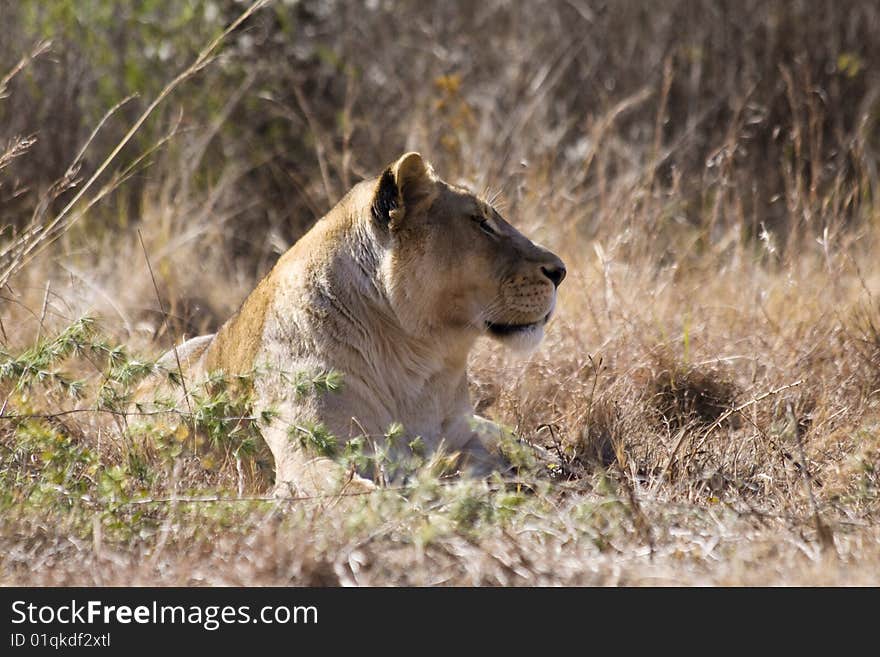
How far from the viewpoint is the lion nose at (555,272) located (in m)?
4.84

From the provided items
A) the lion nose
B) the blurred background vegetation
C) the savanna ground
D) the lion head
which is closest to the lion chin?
the lion head

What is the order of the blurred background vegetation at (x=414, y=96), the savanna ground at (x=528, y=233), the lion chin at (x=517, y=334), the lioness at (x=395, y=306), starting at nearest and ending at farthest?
the savanna ground at (x=528, y=233) < the lioness at (x=395, y=306) < the lion chin at (x=517, y=334) < the blurred background vegetation at (x=414, y=96)

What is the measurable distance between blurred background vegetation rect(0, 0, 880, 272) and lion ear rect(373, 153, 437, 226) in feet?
10.9

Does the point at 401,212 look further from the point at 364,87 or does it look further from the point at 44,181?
the point at 364,87

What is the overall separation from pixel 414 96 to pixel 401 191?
5432mm

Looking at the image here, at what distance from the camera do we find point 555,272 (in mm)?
4875

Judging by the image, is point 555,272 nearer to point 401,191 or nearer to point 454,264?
point 454,264

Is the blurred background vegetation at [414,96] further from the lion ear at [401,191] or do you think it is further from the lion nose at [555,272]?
the lion ear at [401,191]

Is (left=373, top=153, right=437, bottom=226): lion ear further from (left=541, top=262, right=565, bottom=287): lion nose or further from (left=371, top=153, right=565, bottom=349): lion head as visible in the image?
(left=541, top=262, right=565, bottom=287): lion nose

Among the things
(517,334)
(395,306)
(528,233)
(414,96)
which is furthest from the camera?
(414,96)

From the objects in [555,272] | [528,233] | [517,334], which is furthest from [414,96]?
[517,334]

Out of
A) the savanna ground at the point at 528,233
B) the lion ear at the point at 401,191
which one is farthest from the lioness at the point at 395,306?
the savanna ground at the point at 528,233
